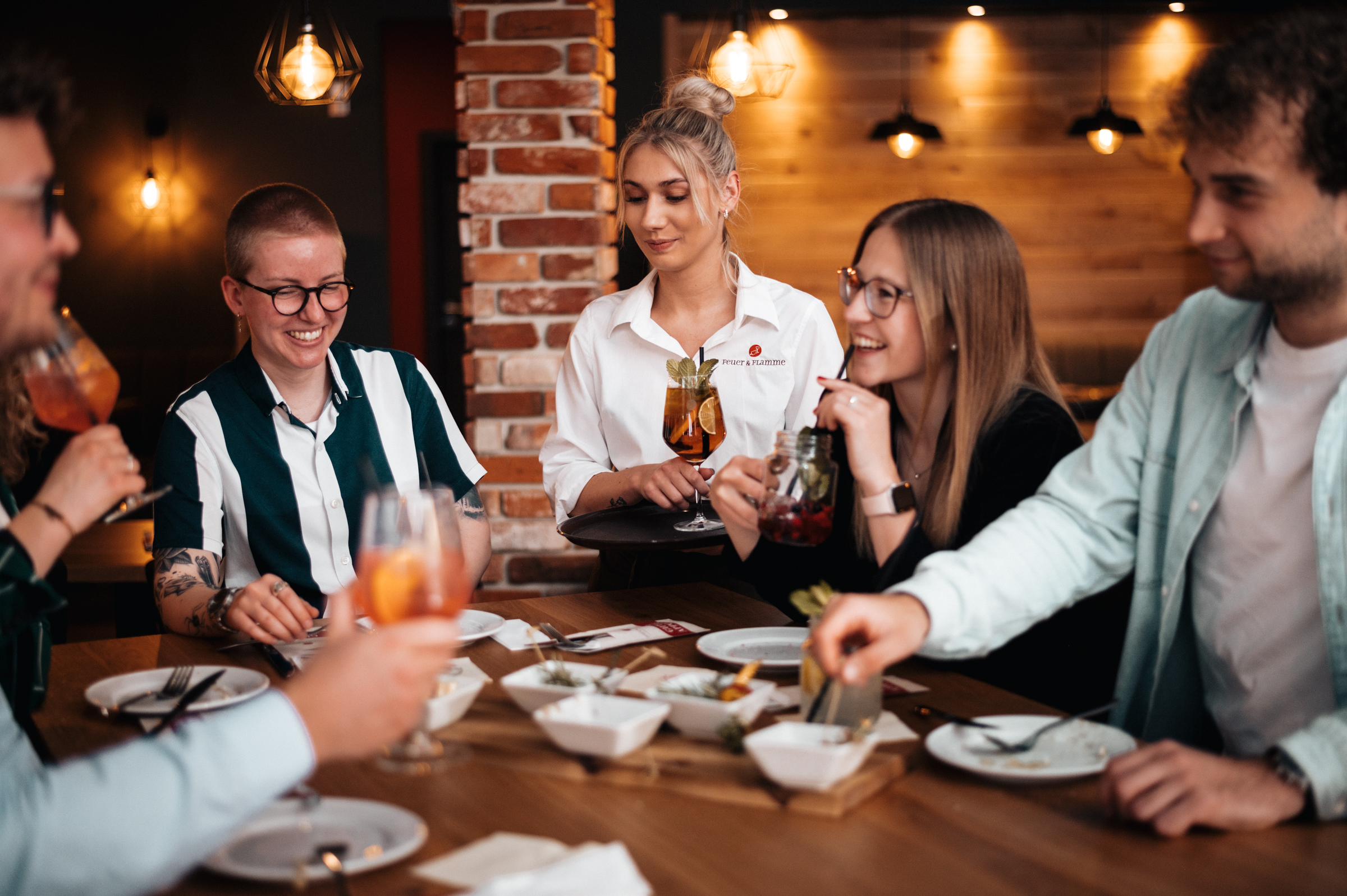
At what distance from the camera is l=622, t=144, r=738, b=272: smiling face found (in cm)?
268

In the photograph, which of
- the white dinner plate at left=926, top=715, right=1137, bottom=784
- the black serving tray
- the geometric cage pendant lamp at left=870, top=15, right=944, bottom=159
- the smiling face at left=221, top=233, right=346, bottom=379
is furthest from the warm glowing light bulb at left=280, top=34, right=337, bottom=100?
the geometric cage pendant lamp at left=870, top=15, right=944, bottom=159

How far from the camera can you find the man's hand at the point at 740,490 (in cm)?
180

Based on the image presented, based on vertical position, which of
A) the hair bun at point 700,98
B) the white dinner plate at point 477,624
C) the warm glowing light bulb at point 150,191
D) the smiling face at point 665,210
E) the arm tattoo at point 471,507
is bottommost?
the white dinner plate at point 477,624

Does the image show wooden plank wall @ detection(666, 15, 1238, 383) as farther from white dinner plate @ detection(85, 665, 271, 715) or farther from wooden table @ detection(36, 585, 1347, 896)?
wooden table @ detection(36, 585, 1347, 896)

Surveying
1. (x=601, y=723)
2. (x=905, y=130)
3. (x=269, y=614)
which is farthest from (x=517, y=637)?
(x=905, y=130)

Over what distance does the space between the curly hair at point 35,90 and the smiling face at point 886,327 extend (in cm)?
124

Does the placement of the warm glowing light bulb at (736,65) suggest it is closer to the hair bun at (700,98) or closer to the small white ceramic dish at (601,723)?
the hair bun at (700,98)

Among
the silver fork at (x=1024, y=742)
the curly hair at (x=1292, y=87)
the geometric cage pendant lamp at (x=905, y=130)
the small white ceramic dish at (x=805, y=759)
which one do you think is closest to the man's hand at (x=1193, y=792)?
the silver fork at (x=1024, y=742)

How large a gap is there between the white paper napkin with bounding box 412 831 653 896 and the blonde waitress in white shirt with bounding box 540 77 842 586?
1.61 meters

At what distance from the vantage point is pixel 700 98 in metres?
2.87

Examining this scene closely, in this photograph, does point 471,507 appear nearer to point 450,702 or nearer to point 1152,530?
point 450,702

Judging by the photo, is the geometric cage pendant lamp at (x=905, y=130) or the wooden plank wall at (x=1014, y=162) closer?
the geometric cage pendant lamp at (x=905, y=130)

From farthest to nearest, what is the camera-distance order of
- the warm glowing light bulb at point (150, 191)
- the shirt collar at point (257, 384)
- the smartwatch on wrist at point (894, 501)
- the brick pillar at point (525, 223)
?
1. the warm glowing light bulb at point (150, 191)
2. the brick pillar at point (525, 223)
3. the shirt collar at point (257, 384)
4. the smartwatch on wrist at point (894, 501)

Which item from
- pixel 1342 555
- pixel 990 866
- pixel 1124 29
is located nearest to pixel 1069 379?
pixel 1124 29
